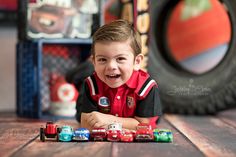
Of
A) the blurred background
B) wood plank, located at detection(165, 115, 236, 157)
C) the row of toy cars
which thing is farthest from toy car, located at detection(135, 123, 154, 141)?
the blurred background

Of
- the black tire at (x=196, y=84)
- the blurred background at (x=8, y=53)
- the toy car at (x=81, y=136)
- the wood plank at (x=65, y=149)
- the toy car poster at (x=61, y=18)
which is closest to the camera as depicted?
the wood plank at (x=65, y=149)

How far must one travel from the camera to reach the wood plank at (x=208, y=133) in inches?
52.7

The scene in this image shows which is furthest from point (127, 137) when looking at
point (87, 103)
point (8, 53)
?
point (8, 53)

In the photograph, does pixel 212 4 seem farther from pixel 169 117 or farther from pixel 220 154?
pixel 220 154

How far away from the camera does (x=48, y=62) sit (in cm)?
240

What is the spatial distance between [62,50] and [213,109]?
758mm

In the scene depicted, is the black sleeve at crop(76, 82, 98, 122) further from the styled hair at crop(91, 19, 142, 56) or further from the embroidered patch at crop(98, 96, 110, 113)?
the styled hair at crop(91, 19, 142, 56)

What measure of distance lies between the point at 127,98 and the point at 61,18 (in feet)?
2.28

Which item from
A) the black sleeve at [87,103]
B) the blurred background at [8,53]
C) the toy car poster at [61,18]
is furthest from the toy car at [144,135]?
the blurred background at [8,53]

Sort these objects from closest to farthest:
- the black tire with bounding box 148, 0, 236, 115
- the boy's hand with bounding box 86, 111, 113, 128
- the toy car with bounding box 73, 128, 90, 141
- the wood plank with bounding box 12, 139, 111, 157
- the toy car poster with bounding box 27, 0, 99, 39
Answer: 1. the wood plank with bounding box 12, 139, 111, 157
2. the toy car with bounding box 73, 128, 90, 141
3. the boy's hand with bounding box 86, 111, 113, 128
4. the toy car poster with bounding box 27, 0, 99, 39
5. the black tire with bounding box 148, 0, 236, 115

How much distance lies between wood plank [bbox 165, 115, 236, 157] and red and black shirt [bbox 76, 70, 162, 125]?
0.16 meters

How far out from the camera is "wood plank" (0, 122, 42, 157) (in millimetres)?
1341

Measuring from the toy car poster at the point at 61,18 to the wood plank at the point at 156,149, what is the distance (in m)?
0.88

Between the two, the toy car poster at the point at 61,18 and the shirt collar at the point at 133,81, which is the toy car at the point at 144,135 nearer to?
the shirt collar at the point at 133,81
